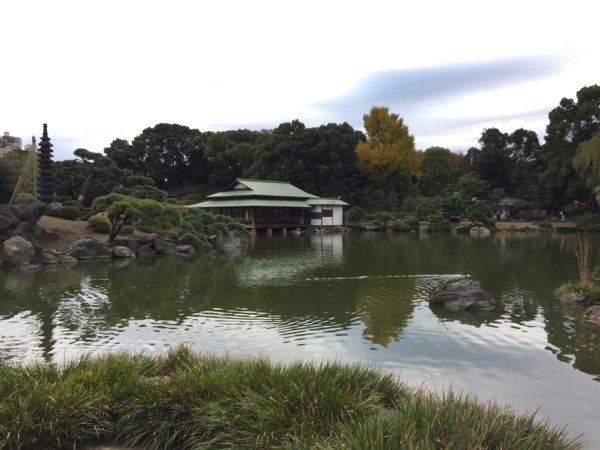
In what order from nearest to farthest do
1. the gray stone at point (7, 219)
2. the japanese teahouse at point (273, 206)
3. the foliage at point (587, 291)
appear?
1. the foliage at point (587, 291)
2. the gray stone at point (7, 219)
3. the japanese teahouse at point (273, 206)

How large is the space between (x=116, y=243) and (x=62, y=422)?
1972cm

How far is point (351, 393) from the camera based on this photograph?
3889 millimetres

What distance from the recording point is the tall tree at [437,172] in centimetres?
6259

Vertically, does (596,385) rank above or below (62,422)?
below

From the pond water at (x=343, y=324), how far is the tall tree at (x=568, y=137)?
30648 mm

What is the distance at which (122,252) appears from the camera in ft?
67.6

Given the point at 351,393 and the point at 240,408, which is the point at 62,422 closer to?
the point at 240,408

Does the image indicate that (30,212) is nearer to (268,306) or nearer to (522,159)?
(268,306)

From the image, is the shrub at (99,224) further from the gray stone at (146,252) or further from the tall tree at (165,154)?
the tall tree at (165,154)

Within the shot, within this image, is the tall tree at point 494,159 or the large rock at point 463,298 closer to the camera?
the large rock at point 463,298

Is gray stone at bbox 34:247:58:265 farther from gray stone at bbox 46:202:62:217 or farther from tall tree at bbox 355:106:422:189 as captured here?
tall tree at bbox 355:106:422:189

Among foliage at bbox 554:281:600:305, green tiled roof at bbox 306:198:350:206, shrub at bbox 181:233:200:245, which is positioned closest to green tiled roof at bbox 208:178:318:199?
green tiled roof at bbox 306:198:350:206

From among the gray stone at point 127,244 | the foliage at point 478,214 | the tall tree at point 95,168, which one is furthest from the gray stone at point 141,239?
the foliage at point 478,214

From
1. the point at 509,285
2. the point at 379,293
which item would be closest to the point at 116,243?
the point at 379,293
